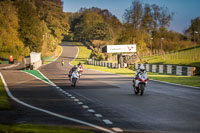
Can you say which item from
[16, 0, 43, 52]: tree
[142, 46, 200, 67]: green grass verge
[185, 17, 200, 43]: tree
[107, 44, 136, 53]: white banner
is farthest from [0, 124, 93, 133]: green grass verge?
[185, 17, 200, 43]: tree

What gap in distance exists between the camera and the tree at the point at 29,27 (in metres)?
104

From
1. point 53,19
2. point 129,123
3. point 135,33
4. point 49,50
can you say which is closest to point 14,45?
point 135,33

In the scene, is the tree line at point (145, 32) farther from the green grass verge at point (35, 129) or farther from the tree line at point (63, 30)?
the green grass verge at point (35, 129)

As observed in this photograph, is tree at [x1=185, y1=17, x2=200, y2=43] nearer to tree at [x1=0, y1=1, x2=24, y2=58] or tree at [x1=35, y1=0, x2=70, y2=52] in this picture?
tree at [x1=35, y1=0, x2=70, y2=52]

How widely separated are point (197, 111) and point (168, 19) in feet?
401

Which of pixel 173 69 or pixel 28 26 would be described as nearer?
pixel 173 69

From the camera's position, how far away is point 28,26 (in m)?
105

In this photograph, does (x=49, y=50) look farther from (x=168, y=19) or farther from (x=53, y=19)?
(x=168, y=19)

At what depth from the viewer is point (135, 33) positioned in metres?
100

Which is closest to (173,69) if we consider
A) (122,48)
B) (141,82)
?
(141,82)

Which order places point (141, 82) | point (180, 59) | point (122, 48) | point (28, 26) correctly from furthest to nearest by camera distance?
point (28, 26), point (122, 48), point (180, 59), point (141, 82)

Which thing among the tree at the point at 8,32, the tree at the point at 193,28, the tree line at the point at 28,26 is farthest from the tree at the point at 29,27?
the tree at the point at 193,28

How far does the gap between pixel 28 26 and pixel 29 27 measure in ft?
4.42

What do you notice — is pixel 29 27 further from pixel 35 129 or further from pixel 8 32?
pixel 35 129
